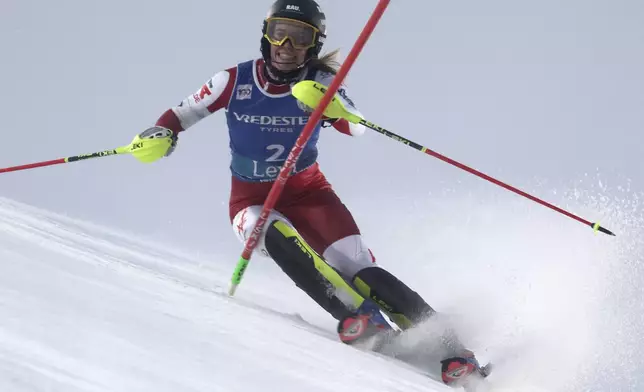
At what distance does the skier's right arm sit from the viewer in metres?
3.96

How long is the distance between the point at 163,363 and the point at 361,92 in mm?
13941

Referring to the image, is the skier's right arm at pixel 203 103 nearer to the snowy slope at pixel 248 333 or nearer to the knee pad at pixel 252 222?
the knee pad at pixel 252 222

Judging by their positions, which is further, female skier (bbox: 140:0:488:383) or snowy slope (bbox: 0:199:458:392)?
female skier (bbox: 140:0:488:383)

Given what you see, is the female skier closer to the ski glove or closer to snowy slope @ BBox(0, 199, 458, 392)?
the ski glove

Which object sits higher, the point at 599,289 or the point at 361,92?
the point at 599,289

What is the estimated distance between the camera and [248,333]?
2.22 m

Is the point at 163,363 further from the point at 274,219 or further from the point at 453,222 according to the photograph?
the point at 453,222

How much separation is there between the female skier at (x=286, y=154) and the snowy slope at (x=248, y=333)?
1.22 ft

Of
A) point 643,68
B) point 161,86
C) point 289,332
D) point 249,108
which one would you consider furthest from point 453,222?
point 161,86

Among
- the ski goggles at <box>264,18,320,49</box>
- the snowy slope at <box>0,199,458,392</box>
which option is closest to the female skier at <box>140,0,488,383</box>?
the ski goggles at <box>264,18,320,49</box>

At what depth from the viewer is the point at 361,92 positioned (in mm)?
15172

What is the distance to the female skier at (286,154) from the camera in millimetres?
3457

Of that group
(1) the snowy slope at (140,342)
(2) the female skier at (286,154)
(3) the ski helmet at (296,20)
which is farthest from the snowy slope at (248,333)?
(3) the ski helmet at (296,20)

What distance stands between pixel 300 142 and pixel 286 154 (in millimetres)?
509
